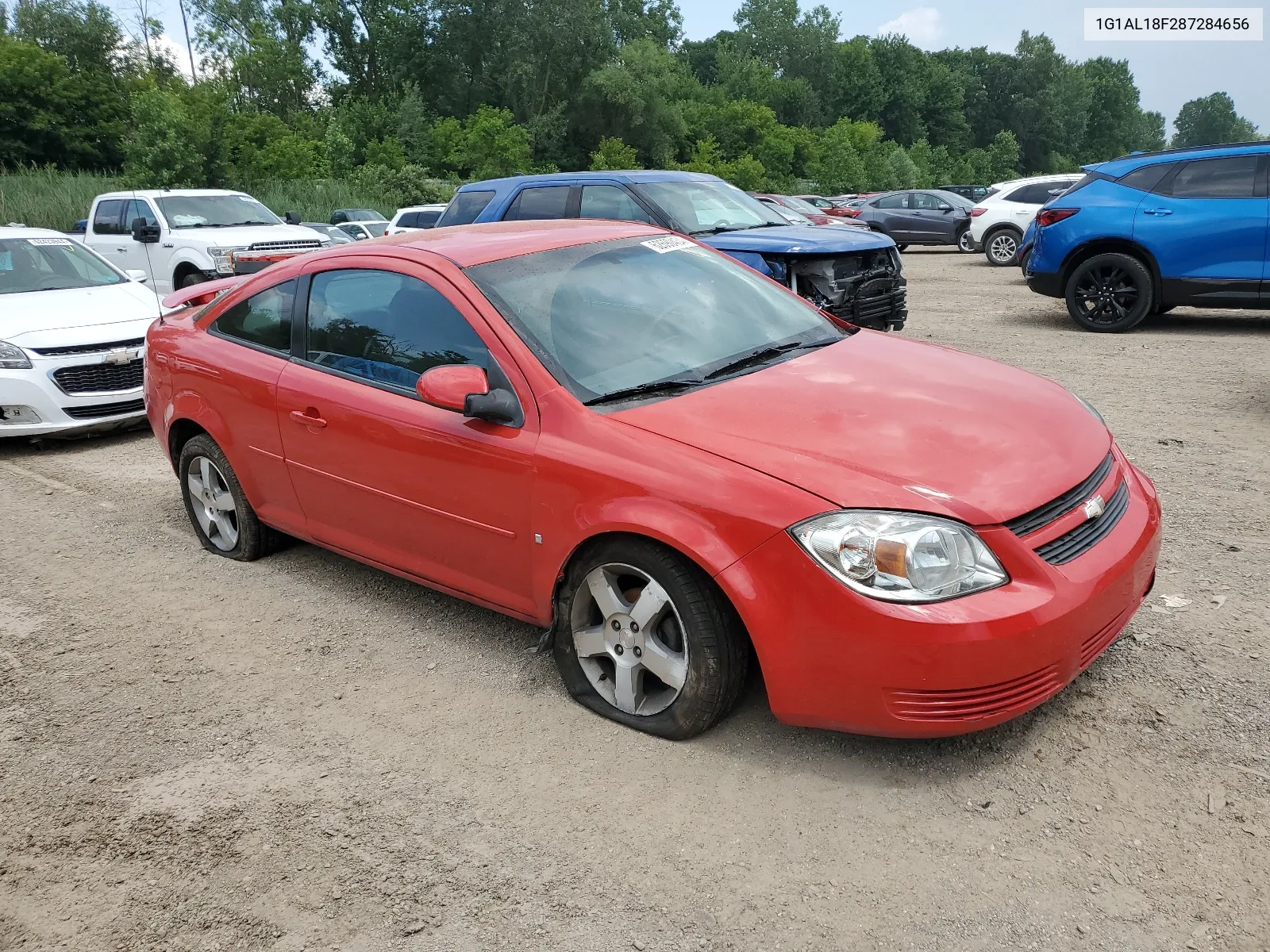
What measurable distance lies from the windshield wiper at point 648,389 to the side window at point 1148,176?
832cm

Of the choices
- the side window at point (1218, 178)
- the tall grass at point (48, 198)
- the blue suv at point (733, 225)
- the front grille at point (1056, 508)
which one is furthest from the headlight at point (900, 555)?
the tall grass at point (48, 198)

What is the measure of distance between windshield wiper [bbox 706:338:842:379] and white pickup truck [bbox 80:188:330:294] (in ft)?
30.9

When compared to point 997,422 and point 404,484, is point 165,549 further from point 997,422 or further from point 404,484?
point 997,422

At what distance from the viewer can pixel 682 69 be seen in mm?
73312

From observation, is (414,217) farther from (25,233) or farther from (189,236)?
(25,233)

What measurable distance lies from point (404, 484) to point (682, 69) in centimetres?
7512

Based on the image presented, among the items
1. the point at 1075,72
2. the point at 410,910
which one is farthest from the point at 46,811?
the point at 1075,72

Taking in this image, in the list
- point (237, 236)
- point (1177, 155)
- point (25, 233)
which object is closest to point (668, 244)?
point (25, 233)

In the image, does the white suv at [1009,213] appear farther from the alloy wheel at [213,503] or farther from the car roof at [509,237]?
the alloy wheel at [213,503]

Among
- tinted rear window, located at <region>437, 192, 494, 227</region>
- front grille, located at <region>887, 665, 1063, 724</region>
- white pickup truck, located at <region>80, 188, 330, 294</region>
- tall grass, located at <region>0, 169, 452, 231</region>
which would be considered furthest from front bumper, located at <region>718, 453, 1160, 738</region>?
tall grass, located at <region>0, 169, 452, 231</region>

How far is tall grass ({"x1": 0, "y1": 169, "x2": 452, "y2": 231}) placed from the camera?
26219mm

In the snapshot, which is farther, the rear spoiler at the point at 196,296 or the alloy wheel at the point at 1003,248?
the alloy wheel at the point at 1003,248

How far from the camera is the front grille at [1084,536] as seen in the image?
9.86 feet

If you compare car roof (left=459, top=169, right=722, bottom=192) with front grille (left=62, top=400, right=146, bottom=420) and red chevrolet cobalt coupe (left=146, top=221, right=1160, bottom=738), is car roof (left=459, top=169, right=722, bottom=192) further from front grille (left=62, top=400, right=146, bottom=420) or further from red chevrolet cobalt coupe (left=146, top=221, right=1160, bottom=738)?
red chevrolet cobalt coupe (left=146, top=221, right=1160, bottom=738)
